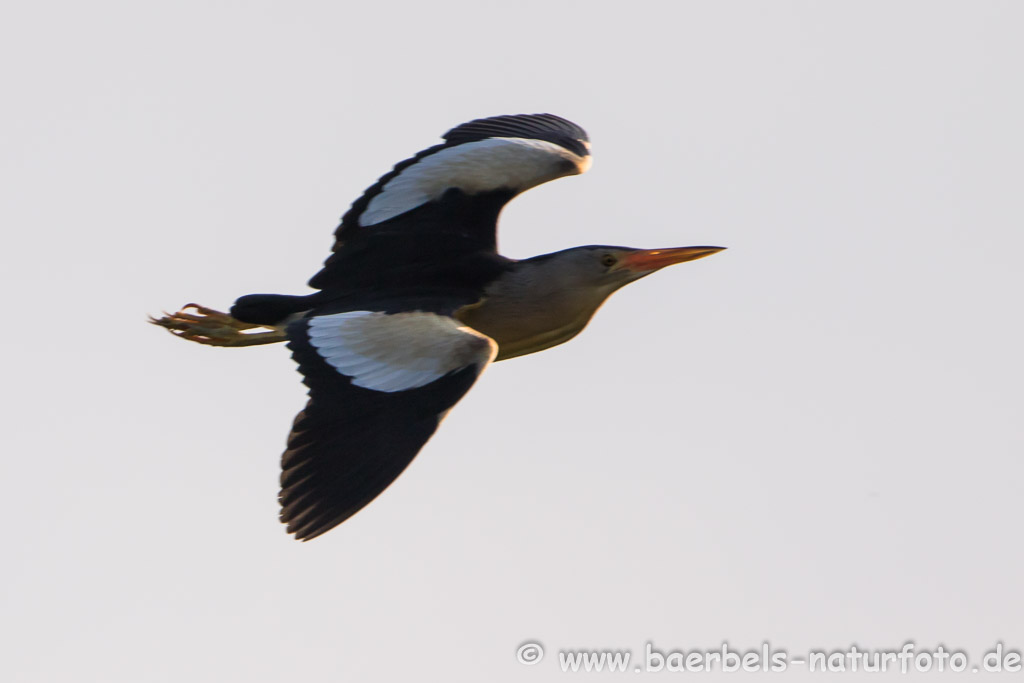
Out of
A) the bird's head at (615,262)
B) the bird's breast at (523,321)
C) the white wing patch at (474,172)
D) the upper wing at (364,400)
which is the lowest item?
the upper wing at (364,400)

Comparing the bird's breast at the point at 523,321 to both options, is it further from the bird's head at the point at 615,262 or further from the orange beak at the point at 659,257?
the orange beak at the point at 659,257

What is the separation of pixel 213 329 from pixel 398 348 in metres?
1.98

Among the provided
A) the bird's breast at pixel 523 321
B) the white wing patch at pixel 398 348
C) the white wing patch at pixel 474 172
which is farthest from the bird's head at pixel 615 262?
the white wing patch at pixel 398 348

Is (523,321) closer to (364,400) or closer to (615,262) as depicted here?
(615,262)

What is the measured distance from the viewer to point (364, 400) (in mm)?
8188

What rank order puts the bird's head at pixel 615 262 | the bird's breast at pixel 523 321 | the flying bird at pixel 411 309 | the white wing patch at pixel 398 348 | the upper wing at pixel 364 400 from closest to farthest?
the upper wing at pixel 364 400, the flying bird at pixel 411 309, the white wing patch at pixel 398 348, the bird's breast at pixel 523 321, the bird's head at pixel 615 262

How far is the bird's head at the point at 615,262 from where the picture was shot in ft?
31.9

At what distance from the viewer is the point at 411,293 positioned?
9219 mm

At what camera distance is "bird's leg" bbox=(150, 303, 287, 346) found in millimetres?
9891

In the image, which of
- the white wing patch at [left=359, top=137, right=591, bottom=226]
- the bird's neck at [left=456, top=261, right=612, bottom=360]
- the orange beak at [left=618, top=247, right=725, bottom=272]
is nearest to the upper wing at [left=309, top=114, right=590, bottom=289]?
the white wing patch at [left=359, top=137, right=591, bottom=226]

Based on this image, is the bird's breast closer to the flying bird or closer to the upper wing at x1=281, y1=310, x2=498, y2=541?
the flying bird

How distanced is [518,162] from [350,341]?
2233 mm

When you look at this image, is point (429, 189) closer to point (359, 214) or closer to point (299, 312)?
point (359, 214)

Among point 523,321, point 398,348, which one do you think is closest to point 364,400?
point 398,348
